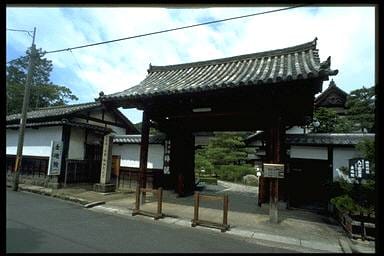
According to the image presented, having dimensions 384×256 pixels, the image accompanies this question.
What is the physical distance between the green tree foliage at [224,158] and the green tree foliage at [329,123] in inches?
347

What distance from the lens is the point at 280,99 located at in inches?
333

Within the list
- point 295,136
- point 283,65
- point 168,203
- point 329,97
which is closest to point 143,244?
point 168,203

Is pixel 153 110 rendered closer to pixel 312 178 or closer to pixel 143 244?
pixel 143 244

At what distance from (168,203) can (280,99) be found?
241 inches

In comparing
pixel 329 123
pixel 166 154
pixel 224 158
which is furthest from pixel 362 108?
pixel 166 154

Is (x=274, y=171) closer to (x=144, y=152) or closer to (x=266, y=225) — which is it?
(x=266, y=225)

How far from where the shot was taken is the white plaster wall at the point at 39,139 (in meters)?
14.8

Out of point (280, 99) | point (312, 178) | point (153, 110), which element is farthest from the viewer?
point (312, 178)

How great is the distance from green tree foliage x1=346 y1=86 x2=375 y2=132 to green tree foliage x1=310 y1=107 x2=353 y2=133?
3.87 ft

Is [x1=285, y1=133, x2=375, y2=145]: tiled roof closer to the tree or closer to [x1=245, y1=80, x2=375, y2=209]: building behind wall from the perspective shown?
[x1=245, y1=80, x2=375, y2=209]: building behind wall

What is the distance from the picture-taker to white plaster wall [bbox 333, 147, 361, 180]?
35.4 feet

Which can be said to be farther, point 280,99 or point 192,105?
point 192,105

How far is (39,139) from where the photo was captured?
15516 mm

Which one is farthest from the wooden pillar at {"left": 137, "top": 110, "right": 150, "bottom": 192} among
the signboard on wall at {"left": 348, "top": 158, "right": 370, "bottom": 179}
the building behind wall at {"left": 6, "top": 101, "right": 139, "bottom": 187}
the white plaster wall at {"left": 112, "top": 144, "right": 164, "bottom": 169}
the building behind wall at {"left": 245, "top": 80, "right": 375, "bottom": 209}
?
the signboard on wall at {"left": 348, "top": 158, "right": 370, "bottom": 179}
